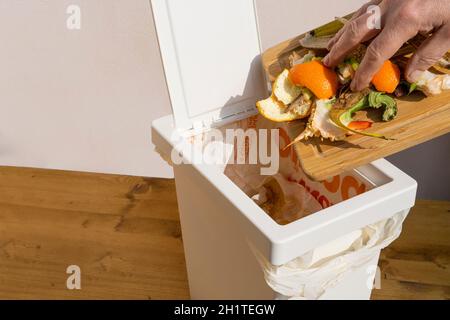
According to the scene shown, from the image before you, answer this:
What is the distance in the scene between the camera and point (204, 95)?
78cm

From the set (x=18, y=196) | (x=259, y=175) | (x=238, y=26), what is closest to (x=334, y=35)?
(x=238, y=26)

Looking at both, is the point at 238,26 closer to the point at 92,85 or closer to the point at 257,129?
the point at 257,129

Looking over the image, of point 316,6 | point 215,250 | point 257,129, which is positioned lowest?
point 215,250

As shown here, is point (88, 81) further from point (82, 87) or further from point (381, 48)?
point (381, 48)

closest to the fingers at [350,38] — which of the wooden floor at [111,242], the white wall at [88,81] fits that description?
the white wall at [88,81]

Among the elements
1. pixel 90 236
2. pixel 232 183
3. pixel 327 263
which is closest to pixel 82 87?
pixel 90 236

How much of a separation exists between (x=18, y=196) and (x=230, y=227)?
0.73m

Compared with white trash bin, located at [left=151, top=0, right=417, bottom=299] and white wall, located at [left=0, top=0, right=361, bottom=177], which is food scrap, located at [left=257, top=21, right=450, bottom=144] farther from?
white wall, located at [left=0, top=0, right=361, bottom=177]

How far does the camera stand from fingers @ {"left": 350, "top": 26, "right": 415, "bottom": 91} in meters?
0.62

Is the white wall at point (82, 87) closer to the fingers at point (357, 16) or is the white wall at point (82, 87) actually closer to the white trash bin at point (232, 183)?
the white trash bin at point (232, 183)

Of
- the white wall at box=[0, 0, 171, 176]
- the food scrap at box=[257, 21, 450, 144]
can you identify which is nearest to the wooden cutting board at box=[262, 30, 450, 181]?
the food scrap at box=[257, 21, 450, 144]

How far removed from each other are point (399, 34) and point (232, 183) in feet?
0.87

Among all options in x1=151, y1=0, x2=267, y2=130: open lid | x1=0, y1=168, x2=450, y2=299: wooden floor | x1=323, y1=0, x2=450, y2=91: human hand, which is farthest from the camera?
A: x1=0, y1=168, x2=450, y2=299: wooden floor

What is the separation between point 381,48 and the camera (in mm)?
630
